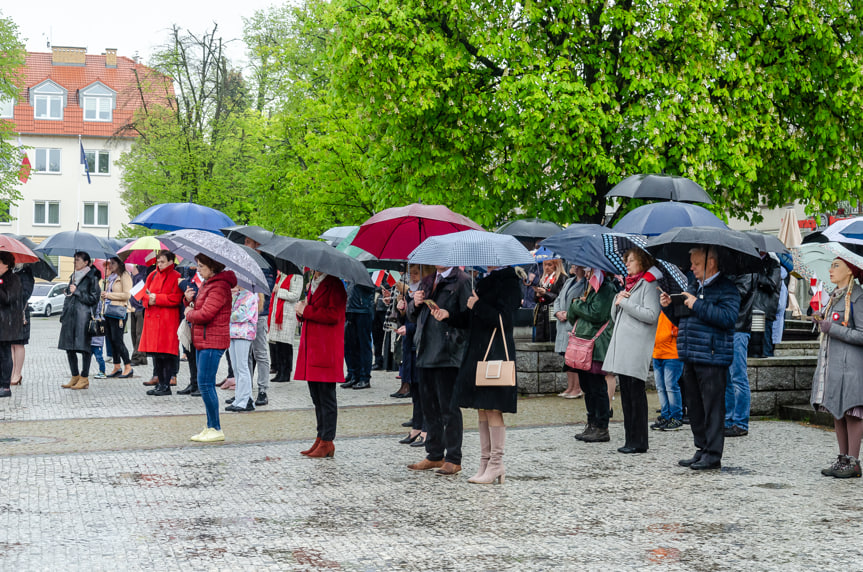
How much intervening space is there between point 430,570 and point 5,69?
46259 mm

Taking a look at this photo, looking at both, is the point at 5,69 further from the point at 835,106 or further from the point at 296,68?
the point at 835,106

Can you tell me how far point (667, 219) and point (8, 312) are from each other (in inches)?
338

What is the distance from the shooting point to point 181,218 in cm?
1462

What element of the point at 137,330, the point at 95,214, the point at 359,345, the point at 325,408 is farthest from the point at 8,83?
the point at 325,408

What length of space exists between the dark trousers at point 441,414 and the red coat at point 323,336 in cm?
81

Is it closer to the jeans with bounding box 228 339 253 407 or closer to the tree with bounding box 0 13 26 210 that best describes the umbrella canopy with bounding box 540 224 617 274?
the jeans with bounding box 228 339 253 407

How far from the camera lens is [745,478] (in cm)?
833

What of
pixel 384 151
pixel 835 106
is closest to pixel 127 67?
pixel 384 151

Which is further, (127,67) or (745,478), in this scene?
(127,67)

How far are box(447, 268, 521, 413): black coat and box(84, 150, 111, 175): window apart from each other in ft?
193

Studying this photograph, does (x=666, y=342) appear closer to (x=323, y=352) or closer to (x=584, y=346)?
(x=584, y=346)

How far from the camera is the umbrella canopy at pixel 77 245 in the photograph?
15141mm

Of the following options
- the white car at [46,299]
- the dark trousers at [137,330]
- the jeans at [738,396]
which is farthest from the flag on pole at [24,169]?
the jeans at [738,396]

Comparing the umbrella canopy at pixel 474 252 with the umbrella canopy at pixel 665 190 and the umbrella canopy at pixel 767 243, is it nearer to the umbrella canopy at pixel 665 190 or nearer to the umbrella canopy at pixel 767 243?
the umbrella canopy at pixel 767 243
